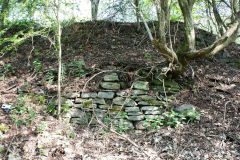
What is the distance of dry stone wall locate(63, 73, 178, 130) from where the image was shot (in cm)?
435

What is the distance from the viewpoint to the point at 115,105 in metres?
4.50

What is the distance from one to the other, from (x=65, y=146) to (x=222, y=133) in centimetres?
297

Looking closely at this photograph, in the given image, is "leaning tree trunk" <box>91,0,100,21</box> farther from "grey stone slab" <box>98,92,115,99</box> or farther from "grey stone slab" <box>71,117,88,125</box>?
"grey stone slab" <box>71,117,88,125</box>

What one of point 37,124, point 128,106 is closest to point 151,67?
point 128,106

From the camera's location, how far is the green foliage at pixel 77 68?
493 centimetres

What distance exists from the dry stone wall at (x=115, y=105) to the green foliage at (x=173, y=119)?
6.9 inches

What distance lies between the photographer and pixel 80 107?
4.47 metres

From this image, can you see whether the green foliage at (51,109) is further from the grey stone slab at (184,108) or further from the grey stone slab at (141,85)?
the grey stone slab at (184,108)

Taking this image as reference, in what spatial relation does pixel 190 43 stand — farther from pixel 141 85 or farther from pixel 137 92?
pixel 137 92

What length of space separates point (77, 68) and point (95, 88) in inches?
32.7

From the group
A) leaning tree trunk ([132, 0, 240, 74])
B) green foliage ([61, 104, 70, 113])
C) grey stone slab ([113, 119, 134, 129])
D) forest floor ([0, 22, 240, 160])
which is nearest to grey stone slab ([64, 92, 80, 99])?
forest floor ([0, 22, 240, 160])

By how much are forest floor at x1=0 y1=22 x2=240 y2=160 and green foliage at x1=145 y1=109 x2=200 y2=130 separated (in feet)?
0.47

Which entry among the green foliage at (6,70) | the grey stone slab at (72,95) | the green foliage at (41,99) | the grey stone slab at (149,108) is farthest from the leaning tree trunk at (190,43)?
the green foliage at (6,70)

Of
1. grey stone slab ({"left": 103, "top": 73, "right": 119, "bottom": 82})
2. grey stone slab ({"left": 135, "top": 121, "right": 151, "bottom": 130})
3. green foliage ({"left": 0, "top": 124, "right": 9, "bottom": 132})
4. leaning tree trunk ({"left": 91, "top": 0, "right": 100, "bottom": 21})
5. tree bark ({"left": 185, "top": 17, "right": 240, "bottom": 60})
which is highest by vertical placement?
leaning tree trunk ({"left": 91, "top": 0, "right": 100, "bottom": 21})
